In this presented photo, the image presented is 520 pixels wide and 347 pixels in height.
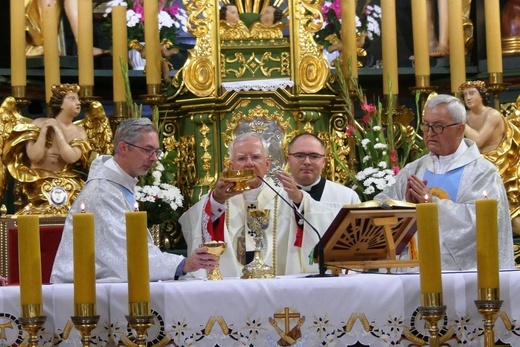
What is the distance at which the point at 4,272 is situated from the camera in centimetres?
725

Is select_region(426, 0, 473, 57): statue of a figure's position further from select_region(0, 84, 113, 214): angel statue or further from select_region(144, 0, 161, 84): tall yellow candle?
select_region(0, 84, 113, 214): angel statue

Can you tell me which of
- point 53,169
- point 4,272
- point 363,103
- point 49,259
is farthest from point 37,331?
point 363,103

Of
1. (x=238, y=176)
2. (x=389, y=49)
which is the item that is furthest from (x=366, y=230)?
(x=389, y=49)

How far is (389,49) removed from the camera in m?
8.30

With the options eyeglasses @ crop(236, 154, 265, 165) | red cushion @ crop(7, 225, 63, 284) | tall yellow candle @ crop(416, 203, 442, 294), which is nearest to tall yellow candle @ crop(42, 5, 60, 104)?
red cushion @ crop(7, 225, 63, 284)

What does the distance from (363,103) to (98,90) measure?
6.26ft

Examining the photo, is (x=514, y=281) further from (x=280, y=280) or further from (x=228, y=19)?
(x=228, y=19)

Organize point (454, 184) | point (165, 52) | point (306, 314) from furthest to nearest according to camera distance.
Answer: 1. point (165, 52)
2. point (454, 184)
3. point (306, 314)

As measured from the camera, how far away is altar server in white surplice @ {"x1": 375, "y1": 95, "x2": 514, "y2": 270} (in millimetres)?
6207

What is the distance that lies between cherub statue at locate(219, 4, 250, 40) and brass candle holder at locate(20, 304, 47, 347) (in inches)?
165

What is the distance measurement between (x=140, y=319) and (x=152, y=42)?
415cm

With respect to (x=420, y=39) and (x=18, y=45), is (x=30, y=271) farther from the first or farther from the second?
(x=420, y=39)

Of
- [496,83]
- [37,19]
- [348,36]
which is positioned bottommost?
[496,83]

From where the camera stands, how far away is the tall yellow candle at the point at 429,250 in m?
4.21
